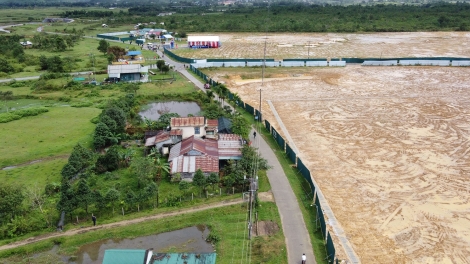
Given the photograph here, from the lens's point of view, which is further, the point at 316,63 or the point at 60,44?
the point at 60,44

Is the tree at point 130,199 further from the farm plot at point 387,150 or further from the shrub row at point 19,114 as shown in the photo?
the shrub row at point 19,114

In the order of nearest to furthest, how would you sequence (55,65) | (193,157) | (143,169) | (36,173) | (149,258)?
1. (149,258)
2. (143,169)
3. (193,157)
4. (36,173)
5. (55,65)

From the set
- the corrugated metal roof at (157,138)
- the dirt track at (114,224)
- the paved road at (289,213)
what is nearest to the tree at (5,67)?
the corrugated metal roof at (157,138)

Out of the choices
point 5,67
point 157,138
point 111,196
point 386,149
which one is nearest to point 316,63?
point 386,149

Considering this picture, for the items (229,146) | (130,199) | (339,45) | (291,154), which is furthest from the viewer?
(339,45)

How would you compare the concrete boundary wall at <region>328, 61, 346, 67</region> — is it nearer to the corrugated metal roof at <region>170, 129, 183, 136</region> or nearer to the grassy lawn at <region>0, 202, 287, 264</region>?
the corrugated metal roof at <region>170, 129, 183, 136</region>

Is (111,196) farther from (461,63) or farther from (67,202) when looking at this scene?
(461,63)

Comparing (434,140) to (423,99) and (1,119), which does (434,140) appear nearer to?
(423,99)
